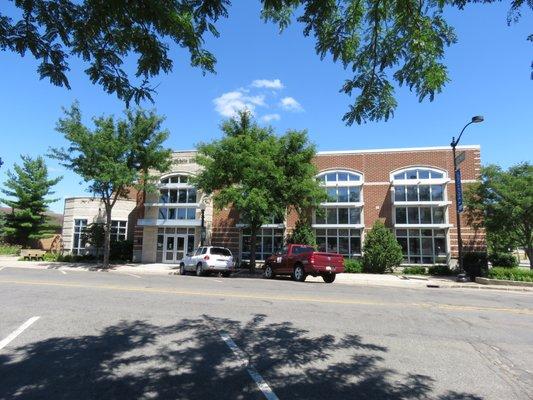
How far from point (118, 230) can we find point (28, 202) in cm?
941

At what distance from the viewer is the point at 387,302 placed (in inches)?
493

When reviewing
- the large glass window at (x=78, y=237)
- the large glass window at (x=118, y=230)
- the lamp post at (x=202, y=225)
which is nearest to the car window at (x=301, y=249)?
the lamp post at (x=202, y=225)

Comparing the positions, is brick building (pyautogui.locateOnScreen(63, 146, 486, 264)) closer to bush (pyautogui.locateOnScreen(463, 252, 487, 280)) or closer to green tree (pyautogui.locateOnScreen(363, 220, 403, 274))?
green tree (pyautogui.locateOnScreen(363, 220, 403, 274))

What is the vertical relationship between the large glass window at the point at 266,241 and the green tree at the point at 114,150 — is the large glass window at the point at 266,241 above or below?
below

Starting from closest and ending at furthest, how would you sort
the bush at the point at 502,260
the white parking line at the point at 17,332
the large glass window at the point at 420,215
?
the white parking line at the point at 17,332
the bush at the point at 502,260
the large glass window at the point at 420,215

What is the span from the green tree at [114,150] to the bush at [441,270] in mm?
19065

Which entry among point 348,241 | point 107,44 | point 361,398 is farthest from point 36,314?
point 348,241

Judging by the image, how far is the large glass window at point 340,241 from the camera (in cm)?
3212

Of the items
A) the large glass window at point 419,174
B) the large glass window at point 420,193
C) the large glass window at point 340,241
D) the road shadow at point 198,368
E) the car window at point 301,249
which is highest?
the large glass window at point 419,174

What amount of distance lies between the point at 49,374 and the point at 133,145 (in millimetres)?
24124

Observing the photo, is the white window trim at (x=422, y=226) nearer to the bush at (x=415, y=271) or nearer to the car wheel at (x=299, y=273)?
the bush at (x=415, y=271)

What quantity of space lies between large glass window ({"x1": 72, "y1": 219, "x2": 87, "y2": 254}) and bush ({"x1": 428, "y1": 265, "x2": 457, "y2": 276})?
29.0 metres

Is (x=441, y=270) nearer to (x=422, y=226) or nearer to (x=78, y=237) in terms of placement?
(x=422, y=226)

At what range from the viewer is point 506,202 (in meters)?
22.8
